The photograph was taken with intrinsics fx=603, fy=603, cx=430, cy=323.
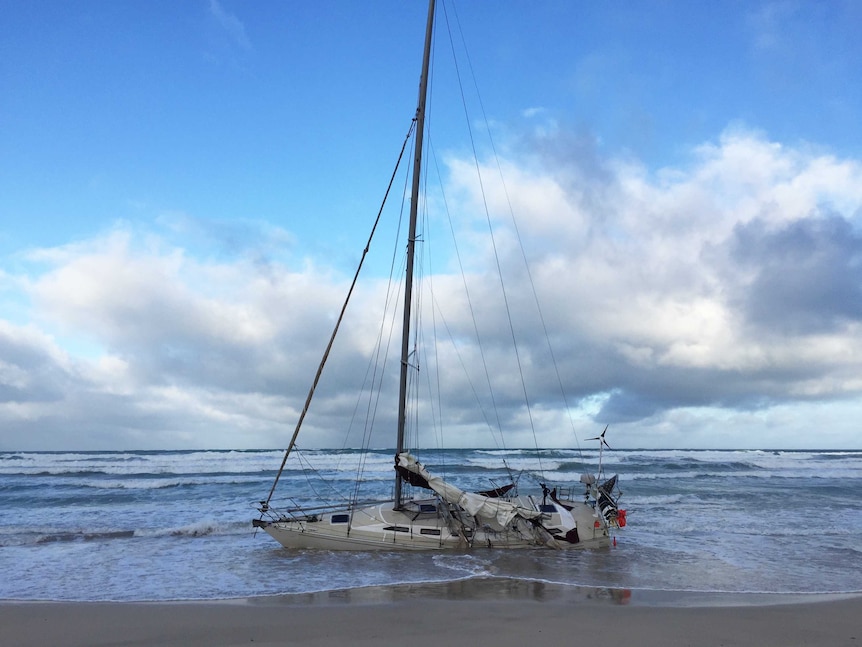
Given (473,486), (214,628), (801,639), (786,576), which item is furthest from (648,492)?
(214,628)

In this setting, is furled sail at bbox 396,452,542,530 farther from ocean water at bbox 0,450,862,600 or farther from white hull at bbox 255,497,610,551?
ocean water at bbox 0,450,862,600

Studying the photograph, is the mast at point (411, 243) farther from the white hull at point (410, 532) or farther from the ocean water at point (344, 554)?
the ocean water at point (344, 554)

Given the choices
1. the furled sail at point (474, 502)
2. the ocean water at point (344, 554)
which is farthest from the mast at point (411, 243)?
the ocean water at point (344, 554)

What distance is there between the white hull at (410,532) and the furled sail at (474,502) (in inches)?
22.6

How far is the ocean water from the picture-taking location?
15477mm

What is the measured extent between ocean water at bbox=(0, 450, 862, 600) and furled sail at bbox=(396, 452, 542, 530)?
112 cm

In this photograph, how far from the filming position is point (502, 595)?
45.6 feet

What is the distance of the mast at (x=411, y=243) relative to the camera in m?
19.6

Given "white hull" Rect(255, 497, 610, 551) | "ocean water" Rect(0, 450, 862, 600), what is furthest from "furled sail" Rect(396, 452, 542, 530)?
"ocean water" Rect(0, 450, 862, 600)

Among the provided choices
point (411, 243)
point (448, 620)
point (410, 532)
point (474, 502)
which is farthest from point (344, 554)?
point (411, 243)

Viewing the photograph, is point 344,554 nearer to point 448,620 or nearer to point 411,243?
point 448,620

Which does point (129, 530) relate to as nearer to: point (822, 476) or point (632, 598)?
point (632, 598)

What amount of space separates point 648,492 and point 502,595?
29.1m

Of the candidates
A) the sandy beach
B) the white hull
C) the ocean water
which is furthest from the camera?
the white hull
